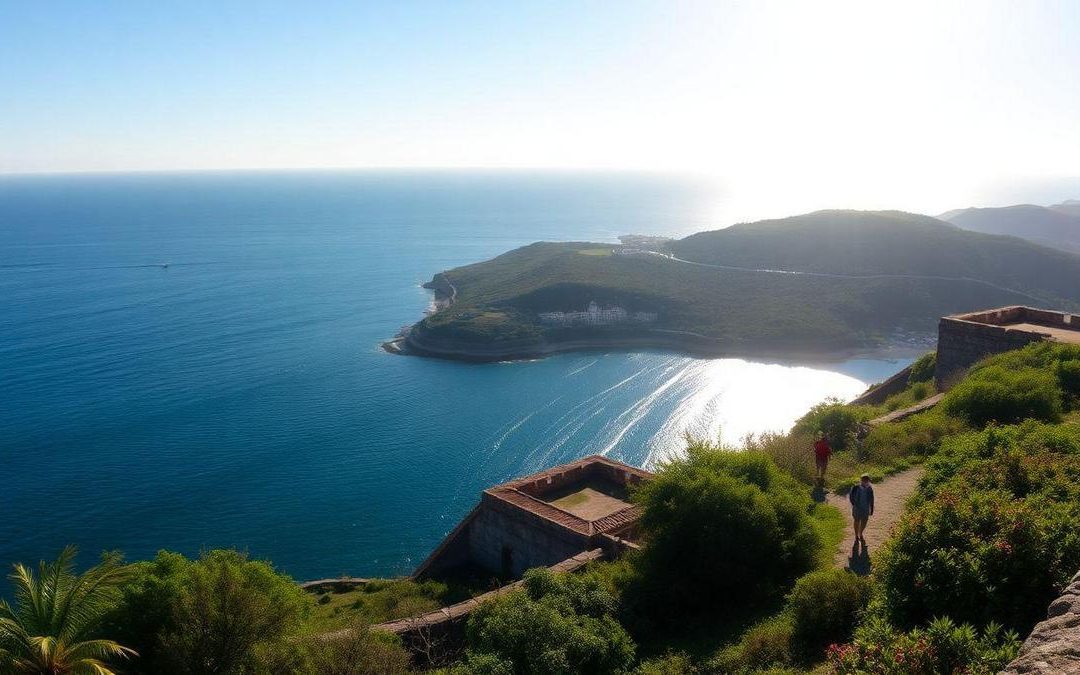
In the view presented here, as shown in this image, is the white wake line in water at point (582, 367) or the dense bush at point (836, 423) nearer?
the dense bush at point (836, 423)

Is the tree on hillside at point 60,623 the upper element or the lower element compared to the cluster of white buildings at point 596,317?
upper

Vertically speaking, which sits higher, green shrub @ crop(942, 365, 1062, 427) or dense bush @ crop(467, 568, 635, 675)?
green shrub @ crop(942, 365, 1062, 427)

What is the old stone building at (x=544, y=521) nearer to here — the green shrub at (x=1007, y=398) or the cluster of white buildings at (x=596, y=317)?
the green shrub at (x=1007, y=398)

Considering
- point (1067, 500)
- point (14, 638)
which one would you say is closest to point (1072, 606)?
point (1067, 500)

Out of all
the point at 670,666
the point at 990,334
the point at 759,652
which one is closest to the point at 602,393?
the point at 990,334

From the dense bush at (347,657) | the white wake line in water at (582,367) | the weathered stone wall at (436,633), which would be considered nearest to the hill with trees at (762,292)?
the white wake line in water at (582,367)

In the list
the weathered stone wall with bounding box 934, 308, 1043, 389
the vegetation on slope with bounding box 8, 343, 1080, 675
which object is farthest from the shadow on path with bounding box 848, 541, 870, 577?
the weathered stone wall with bounding box 934, 308, 1043, 389

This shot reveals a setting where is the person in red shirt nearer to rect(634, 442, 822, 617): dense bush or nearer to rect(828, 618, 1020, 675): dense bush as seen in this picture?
rect(634, 442, 822, 617): dense bush
